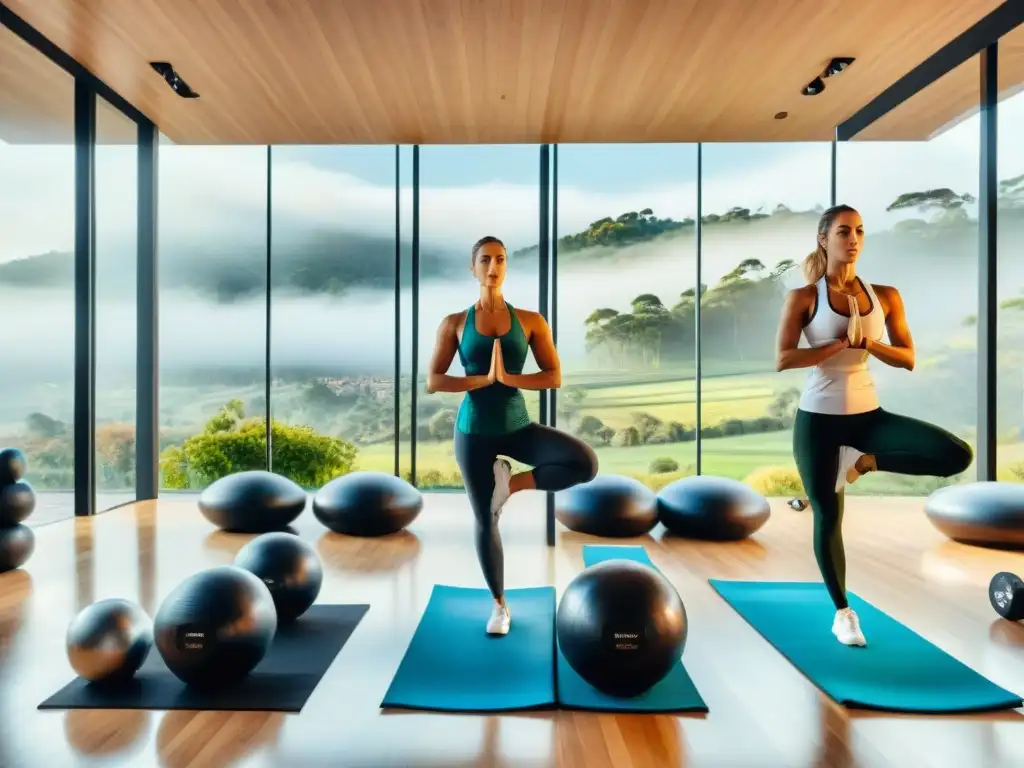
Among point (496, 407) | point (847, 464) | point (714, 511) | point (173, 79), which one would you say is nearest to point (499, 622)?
point (496, 407)

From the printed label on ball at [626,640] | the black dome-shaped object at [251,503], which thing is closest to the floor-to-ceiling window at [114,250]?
the black dome-shaped object at [251,503]

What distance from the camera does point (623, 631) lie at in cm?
222

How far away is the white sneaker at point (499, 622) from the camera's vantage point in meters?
2.87

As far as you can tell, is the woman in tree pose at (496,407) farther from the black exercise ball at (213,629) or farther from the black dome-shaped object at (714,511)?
the black dome-shaped object at (714,511)

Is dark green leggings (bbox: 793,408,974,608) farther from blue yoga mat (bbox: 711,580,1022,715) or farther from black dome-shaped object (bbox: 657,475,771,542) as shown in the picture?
black dome-shaped object (bbox: 657,475,771,542)

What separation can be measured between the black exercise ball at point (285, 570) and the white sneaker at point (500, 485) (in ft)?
2.90

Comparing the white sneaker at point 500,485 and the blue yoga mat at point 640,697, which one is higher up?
the white sneaker at point 500,485

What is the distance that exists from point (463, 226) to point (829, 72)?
7.76 meters

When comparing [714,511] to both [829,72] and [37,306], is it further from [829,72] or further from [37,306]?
[37,306]

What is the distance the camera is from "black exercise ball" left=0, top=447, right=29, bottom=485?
12.1 feet

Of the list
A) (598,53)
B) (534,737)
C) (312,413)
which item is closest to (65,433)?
(312,413)

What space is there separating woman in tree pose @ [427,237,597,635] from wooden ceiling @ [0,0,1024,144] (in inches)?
86.6

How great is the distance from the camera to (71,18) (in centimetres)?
423

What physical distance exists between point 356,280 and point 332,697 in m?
10.8
